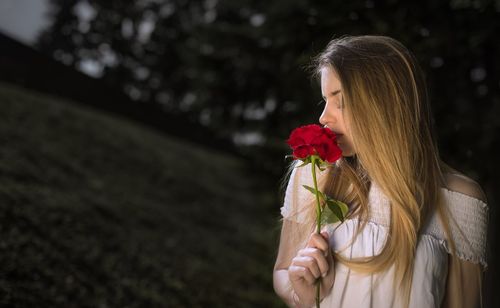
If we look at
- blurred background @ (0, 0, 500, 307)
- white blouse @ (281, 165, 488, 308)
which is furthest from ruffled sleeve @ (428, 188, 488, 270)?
blurred background @ (0, 0, 500, 307)

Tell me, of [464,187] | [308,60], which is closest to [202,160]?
[308,60]

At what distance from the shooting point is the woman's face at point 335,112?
1.87 metres

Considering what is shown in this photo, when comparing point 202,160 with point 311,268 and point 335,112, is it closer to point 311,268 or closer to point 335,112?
point 335,112

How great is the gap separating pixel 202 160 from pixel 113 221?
7170 mm

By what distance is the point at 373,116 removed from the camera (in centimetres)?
183

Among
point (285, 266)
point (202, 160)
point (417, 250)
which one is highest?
point (417, 250)

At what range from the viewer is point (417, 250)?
1827 mm

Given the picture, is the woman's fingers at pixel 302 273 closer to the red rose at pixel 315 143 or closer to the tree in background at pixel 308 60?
the red rose at pixel 315 143

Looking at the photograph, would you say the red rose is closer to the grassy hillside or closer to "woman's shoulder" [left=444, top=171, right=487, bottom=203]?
"woman's shoulder" [left=444, top=171, right=487, bottom=203]

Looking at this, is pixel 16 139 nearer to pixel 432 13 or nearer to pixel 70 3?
pixel 432 13

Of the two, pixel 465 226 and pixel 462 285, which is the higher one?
pixel 465 226

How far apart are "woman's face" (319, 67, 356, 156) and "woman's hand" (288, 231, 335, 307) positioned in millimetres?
302

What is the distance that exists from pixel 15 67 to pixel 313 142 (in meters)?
12.4

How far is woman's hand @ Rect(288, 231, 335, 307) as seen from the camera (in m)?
1.73
